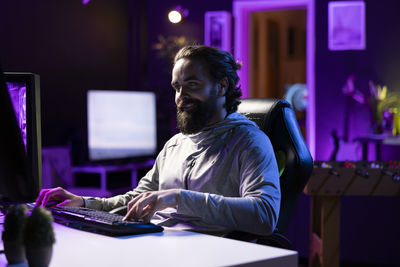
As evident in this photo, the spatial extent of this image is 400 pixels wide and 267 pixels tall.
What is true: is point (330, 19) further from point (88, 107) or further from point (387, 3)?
point (88, 107)

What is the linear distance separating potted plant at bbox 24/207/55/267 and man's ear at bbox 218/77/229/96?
4.00ft

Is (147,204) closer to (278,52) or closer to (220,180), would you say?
(220,180)

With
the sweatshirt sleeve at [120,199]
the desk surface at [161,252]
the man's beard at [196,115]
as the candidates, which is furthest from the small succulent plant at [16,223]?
the man's beard at [196,115]

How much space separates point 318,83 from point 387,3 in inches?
39.7

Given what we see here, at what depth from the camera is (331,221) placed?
3418 mm

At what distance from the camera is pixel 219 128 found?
1991 mm

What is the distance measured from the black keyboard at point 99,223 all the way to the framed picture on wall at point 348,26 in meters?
4.20

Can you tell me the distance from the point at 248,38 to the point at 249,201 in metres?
4.50

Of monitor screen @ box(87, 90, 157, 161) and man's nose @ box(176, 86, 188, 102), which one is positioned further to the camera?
monitor screen @ box(87, 90, 157, 161)

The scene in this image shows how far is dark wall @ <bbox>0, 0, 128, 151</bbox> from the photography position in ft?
15.4

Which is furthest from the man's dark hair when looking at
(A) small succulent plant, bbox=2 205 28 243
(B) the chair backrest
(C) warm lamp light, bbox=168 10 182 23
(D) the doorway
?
(D) the doorway

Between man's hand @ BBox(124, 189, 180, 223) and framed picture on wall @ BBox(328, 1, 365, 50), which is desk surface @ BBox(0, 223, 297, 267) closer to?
man's hand @ BBox(124, 189, 180, 223)

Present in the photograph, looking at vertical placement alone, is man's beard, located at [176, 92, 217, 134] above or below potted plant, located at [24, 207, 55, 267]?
above

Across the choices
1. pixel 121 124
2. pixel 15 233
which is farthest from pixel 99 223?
pixel 121 124
